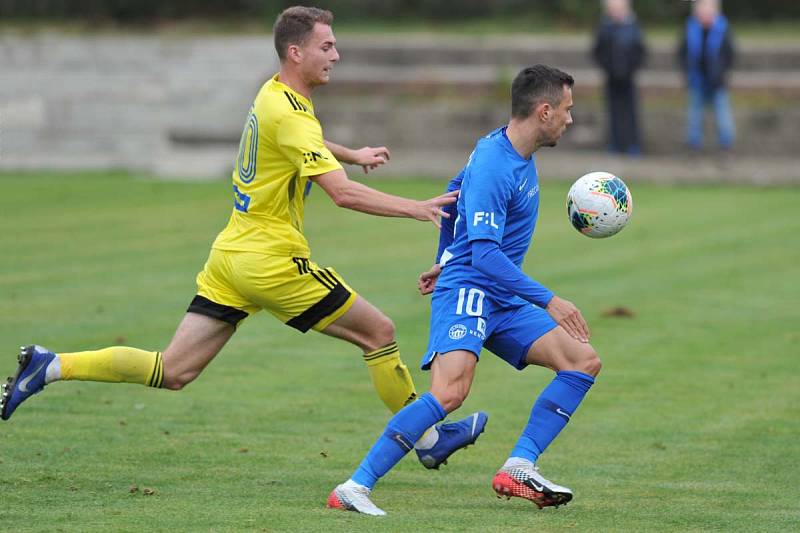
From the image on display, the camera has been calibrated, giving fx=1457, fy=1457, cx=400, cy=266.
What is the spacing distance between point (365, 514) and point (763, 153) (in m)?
21.8

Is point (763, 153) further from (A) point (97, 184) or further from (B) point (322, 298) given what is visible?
(B) point (322, 298)

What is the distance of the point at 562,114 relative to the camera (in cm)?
705

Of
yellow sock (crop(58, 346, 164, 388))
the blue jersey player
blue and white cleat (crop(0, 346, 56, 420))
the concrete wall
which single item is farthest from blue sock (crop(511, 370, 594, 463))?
the concrete wall

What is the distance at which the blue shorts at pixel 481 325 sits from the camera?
7.02 meters

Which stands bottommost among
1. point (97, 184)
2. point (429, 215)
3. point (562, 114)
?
point (97, 184)

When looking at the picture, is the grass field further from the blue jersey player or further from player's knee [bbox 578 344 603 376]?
player's knee [bbox 578 344 603 376]

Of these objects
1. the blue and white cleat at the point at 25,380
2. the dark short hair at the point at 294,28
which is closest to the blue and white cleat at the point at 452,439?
the blue and white cleat at the point at 25,380

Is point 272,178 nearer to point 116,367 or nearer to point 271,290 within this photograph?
point 271,290

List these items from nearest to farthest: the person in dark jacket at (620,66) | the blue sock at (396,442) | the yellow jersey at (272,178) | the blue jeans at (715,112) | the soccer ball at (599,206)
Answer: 1. the blue sock at (396,442)
2. the yellow jersey at (272,178)
3. the soccer ball at (599,206)
4. the blue jeans at (715,112)
5. the person in dark jacket at (620,66)

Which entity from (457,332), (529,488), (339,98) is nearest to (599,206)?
(457,332)

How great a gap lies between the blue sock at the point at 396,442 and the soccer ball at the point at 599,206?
135 cm

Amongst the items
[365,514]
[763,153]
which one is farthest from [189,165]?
[365,514]

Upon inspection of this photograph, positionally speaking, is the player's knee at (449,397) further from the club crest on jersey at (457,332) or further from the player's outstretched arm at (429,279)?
the player's outstretched arm at (429,279)

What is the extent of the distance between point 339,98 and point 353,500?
2261cm
